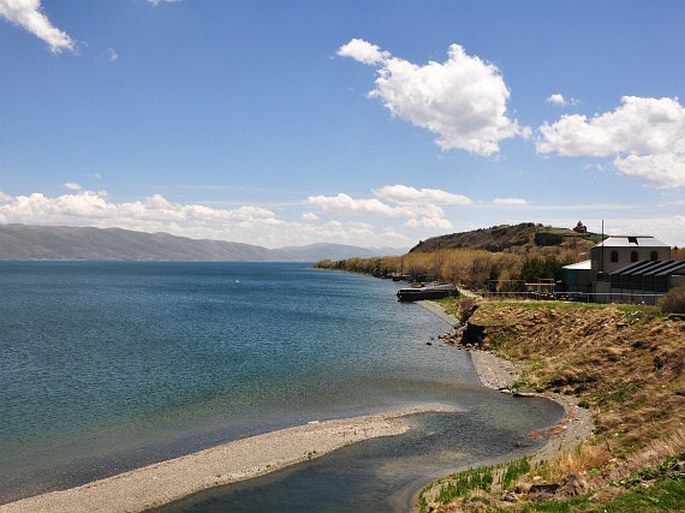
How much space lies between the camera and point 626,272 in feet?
214

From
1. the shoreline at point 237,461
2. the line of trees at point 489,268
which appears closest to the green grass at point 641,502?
the shoreline at point 237,461

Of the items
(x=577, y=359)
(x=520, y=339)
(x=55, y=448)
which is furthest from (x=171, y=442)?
(x=520, y=339)

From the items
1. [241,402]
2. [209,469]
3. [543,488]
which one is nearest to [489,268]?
[241,402]

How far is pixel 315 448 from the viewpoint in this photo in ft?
95.8

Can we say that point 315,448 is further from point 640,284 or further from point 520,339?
point 640,284

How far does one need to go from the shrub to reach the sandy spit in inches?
1017

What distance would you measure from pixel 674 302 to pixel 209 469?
3847cm

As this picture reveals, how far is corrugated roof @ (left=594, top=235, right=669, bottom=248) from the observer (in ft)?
249

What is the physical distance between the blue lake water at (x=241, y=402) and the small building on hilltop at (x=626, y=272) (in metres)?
20.7

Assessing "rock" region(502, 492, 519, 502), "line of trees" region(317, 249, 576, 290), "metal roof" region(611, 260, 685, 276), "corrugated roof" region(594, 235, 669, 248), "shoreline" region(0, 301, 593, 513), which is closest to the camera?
"rock" region(502, 492, 519, 502)

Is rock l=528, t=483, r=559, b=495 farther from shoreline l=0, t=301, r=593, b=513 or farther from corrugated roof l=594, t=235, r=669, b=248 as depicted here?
corrugated roof l=594, t=235, r=669, b=248

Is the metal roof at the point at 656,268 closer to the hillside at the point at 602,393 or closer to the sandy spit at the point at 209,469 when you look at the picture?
the hillside at the point at 602,393

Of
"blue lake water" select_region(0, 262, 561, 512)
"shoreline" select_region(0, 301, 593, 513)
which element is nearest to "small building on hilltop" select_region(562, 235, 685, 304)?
"blue lake water" select_region(0, 262, 561, 512)

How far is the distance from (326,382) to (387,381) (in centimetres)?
507
